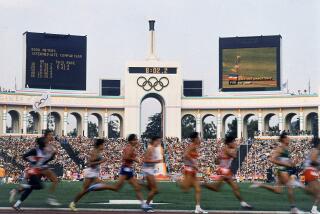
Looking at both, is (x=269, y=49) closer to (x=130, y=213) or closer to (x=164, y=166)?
(x=164, y=166)

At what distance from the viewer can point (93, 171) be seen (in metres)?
20.0

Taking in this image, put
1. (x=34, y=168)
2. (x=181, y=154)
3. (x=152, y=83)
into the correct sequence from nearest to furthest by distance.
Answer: (x=34, y=168)
(x=181, y=154)
(x=152, y=83)

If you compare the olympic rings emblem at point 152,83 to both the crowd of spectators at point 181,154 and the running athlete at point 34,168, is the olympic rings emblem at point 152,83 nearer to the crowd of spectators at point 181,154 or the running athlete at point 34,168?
the crowd of spectators at point 181,154

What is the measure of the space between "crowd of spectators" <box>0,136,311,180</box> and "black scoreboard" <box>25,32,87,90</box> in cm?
651

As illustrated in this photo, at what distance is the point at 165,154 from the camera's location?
83.5m

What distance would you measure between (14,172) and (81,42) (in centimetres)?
2282

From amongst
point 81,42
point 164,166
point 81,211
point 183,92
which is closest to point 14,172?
point 164,166

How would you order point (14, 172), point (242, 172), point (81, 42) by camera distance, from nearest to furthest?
1. point (14, 172)
2. point (242, 172)
3. point (81, 42)

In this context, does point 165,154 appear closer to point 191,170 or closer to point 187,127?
point 187,127

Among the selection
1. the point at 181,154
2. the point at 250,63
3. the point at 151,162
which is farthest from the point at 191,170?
the point at 250,63

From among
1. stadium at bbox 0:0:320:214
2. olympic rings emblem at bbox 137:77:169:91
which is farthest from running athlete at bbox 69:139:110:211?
olympic rings emblem at bbox 137:77:169:91

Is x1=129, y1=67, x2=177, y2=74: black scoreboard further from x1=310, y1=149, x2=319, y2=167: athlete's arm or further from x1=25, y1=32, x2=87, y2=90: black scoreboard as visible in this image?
x1=310, y1=149, x2=319, y2=167: athlete's arm

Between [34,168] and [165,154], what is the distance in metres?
64.0

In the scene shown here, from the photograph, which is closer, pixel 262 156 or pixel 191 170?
pixel 191 170
